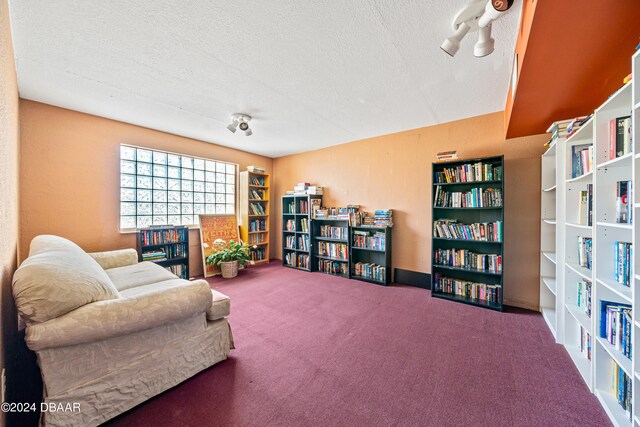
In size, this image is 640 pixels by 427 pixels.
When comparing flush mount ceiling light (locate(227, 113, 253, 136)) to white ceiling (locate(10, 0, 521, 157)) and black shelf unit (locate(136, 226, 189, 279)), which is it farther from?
black shelf unit (locate(136, 226, 189, 279))

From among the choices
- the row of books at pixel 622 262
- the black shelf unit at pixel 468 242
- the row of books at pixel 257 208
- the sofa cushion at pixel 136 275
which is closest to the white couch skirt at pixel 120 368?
the sofa cushion at pixel 136 275

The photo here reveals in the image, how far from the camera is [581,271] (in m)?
1.69

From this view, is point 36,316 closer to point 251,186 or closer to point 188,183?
point 188,183

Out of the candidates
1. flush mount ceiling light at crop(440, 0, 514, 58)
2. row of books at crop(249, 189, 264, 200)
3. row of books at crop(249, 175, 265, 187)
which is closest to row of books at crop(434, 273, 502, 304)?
flush mount ceiling light at crop(440, 0, 514, 58)

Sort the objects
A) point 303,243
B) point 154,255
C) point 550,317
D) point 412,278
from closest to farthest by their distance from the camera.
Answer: point 550,317 → point 154,255 → point 412,278 → point 303,243

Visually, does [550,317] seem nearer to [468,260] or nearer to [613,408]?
[468,260]

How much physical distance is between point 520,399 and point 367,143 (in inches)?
143

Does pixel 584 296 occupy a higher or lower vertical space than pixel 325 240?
lower

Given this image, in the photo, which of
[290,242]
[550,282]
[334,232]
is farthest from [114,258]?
[550,282]

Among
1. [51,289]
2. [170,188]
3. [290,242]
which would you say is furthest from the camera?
[290,242]

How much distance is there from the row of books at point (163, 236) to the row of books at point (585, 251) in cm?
472

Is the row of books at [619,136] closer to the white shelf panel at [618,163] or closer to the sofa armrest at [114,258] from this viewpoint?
the white shelf panel at [618,163]

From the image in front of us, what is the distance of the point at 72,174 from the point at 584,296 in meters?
5.49

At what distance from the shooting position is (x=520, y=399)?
1.44 meters
